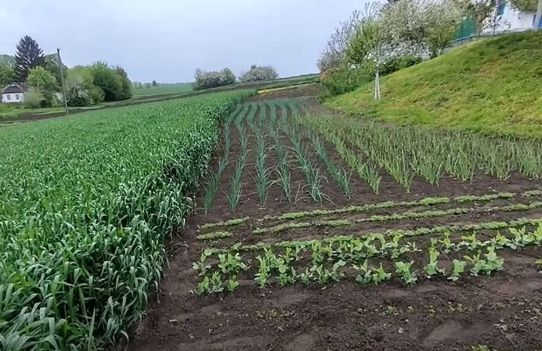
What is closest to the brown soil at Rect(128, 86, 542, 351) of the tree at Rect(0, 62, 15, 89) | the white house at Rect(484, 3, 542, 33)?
the white house at Rect(484, 3, 542, 33)

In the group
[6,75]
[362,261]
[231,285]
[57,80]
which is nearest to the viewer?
[231,285]

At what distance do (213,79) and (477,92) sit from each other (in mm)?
50831

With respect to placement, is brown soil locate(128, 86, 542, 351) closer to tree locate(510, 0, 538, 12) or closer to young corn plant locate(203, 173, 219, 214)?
young corn plant locate(203, 173, 219, 214)

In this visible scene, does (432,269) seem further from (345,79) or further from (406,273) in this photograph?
(345,79)

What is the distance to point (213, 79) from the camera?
59625 millimetres

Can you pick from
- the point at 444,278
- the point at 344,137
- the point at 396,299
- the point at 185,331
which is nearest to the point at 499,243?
the point at 444,278

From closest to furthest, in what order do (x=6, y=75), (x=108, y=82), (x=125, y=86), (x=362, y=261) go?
(x=362, y=261) < (x=108, y=82) < (x=125, y=86) < (x=6, y=75)

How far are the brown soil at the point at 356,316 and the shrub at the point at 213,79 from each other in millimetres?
58049

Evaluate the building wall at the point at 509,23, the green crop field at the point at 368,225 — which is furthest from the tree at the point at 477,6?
the green crop field at the point at 368,225

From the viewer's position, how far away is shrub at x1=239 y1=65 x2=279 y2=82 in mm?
65875

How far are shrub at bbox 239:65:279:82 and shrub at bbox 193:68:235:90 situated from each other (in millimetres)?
4451

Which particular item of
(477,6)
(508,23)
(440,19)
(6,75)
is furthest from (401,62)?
(6,75)

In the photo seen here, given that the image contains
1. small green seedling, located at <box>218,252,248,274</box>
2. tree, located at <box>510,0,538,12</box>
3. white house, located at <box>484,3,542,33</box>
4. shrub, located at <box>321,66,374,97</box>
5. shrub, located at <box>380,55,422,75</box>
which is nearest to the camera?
small green seedling, located at <box>218,252,248,274</box>

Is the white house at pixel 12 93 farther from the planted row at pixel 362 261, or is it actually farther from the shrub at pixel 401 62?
the planted row at pixel 362 261
